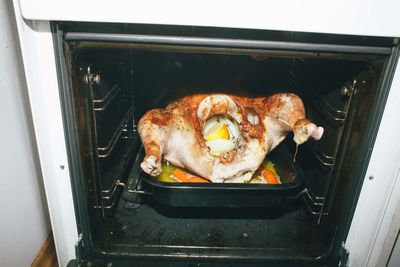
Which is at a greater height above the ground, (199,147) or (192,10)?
(192,10)

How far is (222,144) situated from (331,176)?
35cm

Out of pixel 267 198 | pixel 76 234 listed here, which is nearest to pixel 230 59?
pixel 267 198

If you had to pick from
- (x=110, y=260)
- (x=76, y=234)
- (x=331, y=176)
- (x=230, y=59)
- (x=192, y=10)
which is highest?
(x=192, y=10)

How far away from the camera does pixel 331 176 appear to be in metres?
0.91

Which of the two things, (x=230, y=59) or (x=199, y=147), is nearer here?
(x=199, y=147)

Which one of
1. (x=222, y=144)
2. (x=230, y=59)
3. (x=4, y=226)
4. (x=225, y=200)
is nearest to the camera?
(x=4, y=226)

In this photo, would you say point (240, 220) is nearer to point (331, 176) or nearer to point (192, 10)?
point (331, 176)

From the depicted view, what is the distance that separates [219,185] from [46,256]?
2.07 feet

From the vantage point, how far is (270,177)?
1.12 metres

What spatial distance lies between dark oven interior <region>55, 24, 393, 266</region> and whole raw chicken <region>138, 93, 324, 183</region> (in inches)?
2.9

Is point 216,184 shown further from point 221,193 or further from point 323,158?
point 323,158

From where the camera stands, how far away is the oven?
66 cm

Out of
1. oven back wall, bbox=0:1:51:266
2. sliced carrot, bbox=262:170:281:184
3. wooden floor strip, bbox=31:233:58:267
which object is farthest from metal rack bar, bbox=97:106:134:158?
sliced carrot, bbox=262:170:281:184

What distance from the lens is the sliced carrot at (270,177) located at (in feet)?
3.63
